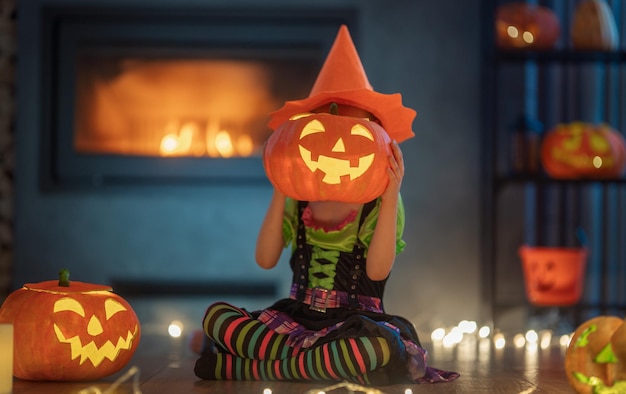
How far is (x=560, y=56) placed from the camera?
2992mm

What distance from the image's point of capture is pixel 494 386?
1.66 metres

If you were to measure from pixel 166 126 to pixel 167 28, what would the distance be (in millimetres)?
354

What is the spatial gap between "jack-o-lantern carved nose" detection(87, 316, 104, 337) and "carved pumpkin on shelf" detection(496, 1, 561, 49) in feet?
6.12

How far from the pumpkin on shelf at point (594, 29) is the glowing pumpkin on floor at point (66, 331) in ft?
6.56

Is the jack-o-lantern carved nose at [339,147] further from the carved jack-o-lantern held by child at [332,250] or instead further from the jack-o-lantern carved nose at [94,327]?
the jack-o-lantern carved nose at [94,327]

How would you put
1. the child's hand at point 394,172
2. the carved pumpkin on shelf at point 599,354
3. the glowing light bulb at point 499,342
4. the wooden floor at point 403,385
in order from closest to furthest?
1. the carved pumpkin on shelf at point 599,354
2. the wooden floor at point 403,385
3. the child's hand at point 394,172
4. the glowing light bulb at point 499,342

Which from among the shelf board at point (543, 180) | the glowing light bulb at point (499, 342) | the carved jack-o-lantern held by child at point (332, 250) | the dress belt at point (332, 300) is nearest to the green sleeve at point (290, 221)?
the carved jack-o-lantern held by child at point (332, 250)

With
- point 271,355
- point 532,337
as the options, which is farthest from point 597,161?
point 271,355

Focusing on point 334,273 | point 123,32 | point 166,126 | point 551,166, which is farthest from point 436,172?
point 334,273

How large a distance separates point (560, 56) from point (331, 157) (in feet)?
5.32

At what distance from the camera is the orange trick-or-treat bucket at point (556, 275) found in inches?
118

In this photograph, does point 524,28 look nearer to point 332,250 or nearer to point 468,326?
point 468,326

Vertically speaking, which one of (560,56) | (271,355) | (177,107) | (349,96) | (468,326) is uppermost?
(560,56)

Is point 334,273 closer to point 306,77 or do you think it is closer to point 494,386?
point 494,386
